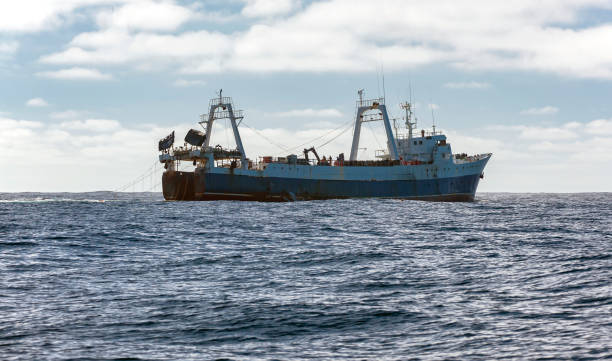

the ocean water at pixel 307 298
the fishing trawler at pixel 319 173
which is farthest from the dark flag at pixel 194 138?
the ocean water at pixel 307 298

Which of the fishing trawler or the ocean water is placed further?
the fishing trawler

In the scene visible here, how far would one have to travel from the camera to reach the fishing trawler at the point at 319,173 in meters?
73.2

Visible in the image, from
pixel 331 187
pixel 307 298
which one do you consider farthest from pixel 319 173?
pixel 307 298

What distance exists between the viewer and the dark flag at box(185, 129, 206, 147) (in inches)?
2967

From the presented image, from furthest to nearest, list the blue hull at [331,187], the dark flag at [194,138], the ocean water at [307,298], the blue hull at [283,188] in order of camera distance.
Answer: the dark flag at [194,138], the blue hull at [331,187], the blue hull at [283,188], the ocean water at [307,298]

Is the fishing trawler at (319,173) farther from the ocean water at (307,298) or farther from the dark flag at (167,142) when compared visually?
the ocean water at (307,298)

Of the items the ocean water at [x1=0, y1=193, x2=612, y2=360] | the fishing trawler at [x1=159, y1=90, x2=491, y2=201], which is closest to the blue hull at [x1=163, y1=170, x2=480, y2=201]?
the fishing trawler at [x1=159, y1=90, x2=491, y2=201]

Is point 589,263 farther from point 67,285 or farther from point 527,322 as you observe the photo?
point 67,285

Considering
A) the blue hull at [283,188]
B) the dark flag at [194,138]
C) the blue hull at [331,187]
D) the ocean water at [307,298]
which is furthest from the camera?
the dark flag at [194,138]

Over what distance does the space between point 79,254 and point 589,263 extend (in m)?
20.4

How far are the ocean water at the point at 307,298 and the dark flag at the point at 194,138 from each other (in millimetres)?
46862

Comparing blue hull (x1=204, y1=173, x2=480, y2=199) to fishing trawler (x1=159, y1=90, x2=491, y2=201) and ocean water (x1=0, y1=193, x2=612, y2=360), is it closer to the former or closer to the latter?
fishing trawler (x1=159, y1=90, x2=491, y2=201)

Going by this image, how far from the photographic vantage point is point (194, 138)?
2980 inches

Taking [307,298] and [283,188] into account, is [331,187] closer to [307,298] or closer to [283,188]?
[283,188]
